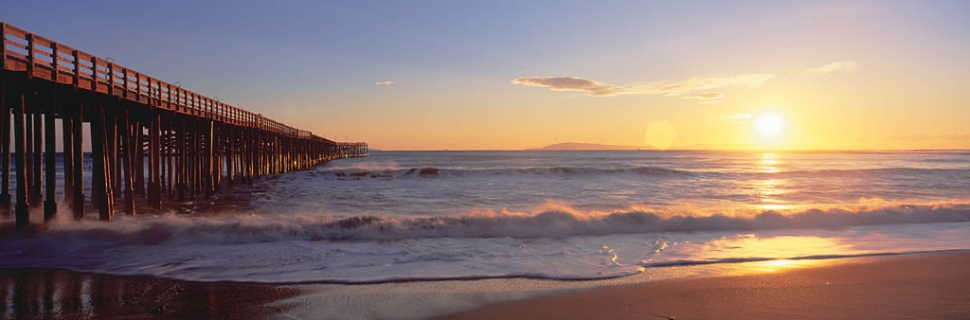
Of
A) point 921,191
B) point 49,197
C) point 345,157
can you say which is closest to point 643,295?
point 49,197

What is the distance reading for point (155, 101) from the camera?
1454 cm

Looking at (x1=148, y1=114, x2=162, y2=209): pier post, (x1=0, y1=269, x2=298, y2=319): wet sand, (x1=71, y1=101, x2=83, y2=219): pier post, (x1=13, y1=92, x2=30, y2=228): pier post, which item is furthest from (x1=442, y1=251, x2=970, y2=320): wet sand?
(x1=148, y1=114, x2=162, y2=209): pier post

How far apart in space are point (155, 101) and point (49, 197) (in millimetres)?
4558

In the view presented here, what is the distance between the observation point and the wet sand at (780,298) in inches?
223

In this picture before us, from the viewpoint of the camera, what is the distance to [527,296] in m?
6.36

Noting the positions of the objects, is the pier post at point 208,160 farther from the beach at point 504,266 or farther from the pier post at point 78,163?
the pier post at point 78,163

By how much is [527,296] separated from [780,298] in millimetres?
2806

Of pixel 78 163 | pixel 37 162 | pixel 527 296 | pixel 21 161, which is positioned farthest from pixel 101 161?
pixel 527 296

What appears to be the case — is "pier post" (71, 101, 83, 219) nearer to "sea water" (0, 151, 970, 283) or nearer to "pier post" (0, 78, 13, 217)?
"sea water" (0, 151, 970, 283)

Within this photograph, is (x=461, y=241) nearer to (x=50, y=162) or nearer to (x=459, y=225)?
(x=459, y=225)

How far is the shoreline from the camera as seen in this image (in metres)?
5.66

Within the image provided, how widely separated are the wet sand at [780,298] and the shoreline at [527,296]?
0.04 feet

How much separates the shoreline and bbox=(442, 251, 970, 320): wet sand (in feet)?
0.04

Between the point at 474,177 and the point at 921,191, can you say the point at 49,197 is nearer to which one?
the point at 474,177
